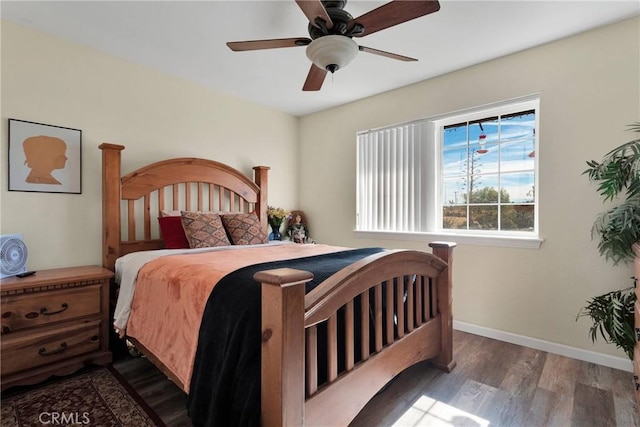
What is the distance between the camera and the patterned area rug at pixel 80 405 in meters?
1.58

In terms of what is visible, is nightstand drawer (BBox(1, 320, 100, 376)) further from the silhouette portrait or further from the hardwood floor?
the silhouette portrait

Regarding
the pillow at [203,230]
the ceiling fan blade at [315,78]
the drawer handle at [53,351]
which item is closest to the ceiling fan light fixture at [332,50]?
the ceiling fan blade at [315,78]

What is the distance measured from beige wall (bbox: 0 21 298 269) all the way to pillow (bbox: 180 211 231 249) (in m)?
0.73

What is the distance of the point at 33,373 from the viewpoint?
1891mm

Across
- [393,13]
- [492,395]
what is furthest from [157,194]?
[492,395]

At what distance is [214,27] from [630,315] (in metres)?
3.28

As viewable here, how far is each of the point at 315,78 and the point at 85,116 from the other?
188cm

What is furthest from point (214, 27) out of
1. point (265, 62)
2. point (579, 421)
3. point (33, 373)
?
point (579, 421)

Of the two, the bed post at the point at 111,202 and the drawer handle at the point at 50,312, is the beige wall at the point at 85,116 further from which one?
the drawer handle at the point at 50,312

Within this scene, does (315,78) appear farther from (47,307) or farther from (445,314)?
(47,307)

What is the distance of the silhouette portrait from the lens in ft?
7.32

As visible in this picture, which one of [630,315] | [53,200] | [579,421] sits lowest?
[579,421]

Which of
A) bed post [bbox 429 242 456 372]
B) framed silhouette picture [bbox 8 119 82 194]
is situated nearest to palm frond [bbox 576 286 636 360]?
bed post [bbox 429 242 456 372]

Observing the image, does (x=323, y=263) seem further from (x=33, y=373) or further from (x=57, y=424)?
(x=33, y=373)
